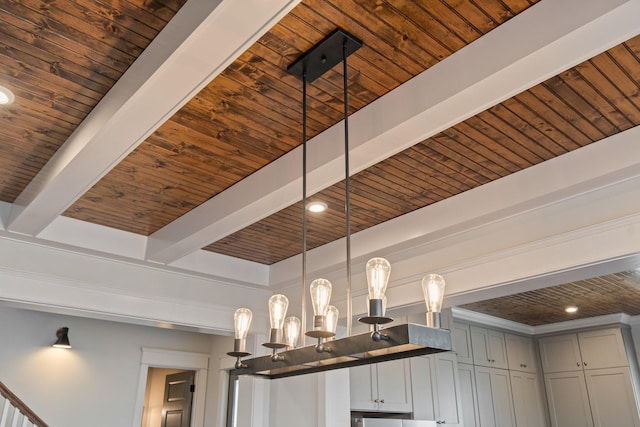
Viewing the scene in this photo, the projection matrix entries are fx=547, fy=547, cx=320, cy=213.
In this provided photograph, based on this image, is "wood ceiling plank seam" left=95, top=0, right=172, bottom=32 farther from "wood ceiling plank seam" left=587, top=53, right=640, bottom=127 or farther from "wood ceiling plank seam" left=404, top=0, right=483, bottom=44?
"wood ceiling plank seam" left=587, top=53, right=640, bottom=127

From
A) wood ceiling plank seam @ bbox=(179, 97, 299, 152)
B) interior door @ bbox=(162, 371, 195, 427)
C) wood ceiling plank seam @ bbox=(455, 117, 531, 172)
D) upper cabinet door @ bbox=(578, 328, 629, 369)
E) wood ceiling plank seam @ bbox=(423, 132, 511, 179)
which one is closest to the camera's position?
wood ceiling plank seam @ bbox=(179, 97, 299, 152)

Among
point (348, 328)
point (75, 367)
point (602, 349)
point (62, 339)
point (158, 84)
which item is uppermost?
point (158, 84)

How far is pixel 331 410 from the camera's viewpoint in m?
4.20

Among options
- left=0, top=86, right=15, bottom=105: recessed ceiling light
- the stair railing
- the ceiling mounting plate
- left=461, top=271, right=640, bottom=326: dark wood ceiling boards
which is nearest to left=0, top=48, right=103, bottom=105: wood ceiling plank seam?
left=0, top=86, right=15, bottom=105: recessed ceiling light

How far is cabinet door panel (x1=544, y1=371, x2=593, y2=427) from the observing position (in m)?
6.14

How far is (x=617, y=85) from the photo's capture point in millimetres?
2250

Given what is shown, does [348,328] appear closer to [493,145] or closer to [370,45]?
[370,45]

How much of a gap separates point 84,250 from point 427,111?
2.62m

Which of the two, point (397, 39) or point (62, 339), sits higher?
point (397, 39)

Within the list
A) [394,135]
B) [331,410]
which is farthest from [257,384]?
[394,135]

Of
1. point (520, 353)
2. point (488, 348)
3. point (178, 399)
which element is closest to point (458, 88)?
point (488, 348)

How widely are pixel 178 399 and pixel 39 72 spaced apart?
14.9ft

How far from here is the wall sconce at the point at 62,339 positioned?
→ 15.8 ft

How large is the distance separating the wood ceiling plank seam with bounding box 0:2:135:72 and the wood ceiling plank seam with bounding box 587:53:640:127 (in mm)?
1806
